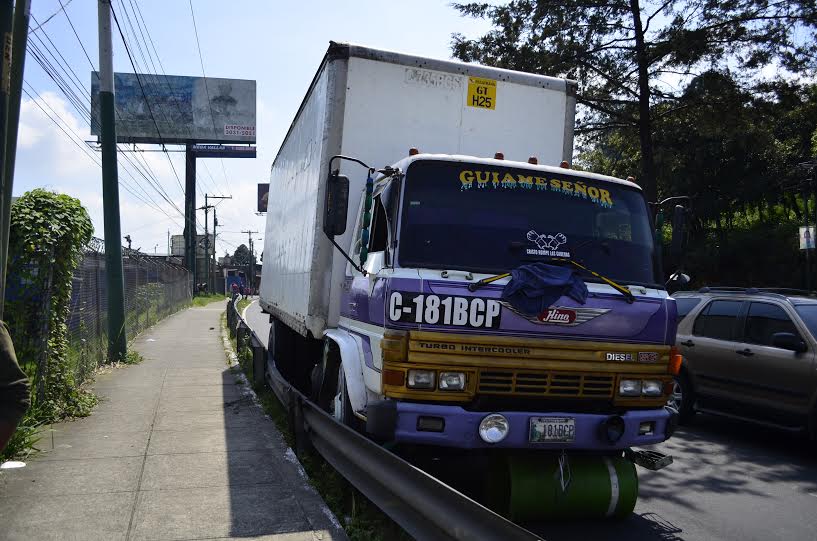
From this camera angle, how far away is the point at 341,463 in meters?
5.43

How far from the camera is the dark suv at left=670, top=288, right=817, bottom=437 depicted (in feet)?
24.4

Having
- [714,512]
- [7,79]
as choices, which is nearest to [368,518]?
[714,512]

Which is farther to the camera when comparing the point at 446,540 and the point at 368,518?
the point at 368,518

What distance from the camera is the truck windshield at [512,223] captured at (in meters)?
5.09

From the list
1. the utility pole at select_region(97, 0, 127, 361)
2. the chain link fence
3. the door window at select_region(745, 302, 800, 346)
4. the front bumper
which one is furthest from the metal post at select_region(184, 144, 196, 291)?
the front bumper

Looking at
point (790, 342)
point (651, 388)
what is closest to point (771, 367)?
point (790, 342)

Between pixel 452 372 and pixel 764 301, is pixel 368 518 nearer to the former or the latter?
pixel 452 372

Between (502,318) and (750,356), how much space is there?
4.71 meters

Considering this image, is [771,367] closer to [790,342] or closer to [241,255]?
[790,342]

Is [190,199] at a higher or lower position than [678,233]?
higher

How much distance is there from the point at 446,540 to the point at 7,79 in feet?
10.0

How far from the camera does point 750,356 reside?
810 cm

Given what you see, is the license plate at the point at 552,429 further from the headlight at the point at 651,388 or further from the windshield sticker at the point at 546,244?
the windshield sticker at the point at 546,244

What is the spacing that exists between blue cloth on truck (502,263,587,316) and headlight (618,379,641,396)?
688mm
